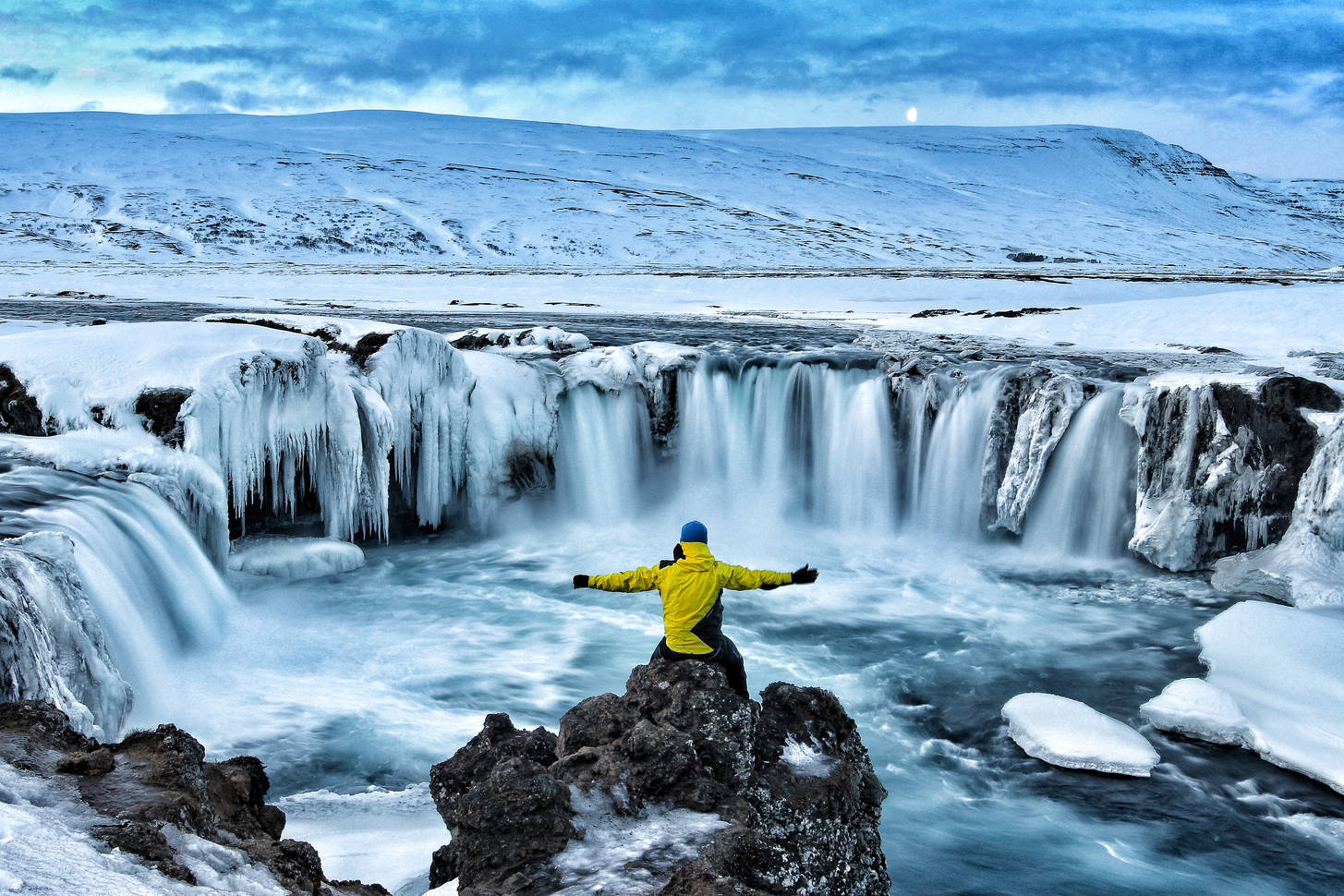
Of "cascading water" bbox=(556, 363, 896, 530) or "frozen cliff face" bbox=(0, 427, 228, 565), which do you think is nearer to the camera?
"frozen cliff face" bbox=(0, 427, 228, 565)

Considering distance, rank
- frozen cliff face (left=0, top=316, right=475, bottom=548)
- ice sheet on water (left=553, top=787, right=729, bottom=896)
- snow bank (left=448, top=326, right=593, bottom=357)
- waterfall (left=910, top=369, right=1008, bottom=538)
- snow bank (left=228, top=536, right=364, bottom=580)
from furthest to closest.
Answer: snow bank (left=448, top=326, right=593, bottom=357) < waterfall (left=910, top=369, right=1008, bottom=538) < snow bank (left=228, top=536, right=364, bottom=580) < frozen cliff face (left=0, top=316, right=475, bottom=548) < ice sheet on water (left=553, top=787, right=729, bottom=896)

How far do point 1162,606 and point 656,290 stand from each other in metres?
23.8

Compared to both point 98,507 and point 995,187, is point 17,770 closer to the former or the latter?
point 98,507

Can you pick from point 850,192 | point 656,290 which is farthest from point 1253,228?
point 656,290

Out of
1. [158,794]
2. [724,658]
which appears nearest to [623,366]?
[724,658]

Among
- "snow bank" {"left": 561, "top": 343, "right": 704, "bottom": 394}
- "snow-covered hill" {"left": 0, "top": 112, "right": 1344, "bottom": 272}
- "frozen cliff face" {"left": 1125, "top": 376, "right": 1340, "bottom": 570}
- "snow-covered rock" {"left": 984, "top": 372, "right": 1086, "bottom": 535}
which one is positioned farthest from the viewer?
"snow-covered hill" {"left": 0, "top": 112, "right": 1344, "bottom": 272}

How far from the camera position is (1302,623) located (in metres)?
7.96

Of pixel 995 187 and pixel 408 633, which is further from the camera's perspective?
pixel 995 187

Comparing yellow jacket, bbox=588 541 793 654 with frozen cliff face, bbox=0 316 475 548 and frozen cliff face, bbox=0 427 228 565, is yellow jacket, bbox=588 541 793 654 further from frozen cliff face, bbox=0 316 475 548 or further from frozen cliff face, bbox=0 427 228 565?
frozen cliff face, bbox=0 316 475 548

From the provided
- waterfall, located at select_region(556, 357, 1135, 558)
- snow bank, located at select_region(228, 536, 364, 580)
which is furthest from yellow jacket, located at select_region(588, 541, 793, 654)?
waterfall, located at select_region(556, 357, 1135, 558)

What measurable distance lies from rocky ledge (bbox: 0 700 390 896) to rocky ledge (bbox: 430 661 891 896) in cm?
60

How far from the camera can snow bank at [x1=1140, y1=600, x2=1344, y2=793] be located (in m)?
6.53

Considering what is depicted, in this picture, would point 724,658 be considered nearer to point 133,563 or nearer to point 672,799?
point 672,799

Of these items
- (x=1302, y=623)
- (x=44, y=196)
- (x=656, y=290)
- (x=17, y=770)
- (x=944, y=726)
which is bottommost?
(x=944, y=726)
